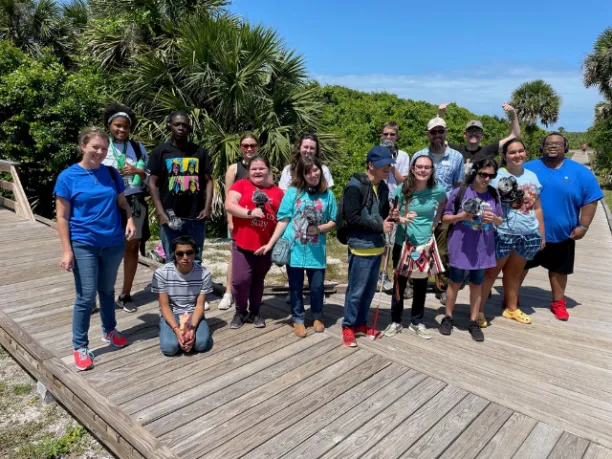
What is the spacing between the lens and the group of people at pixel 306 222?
3184 mm

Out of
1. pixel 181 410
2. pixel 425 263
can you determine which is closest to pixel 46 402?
pixel 181 410

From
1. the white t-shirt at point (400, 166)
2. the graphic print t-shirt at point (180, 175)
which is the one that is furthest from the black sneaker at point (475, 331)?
the graphic print t-shirt at point (180, 175)

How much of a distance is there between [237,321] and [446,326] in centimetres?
186

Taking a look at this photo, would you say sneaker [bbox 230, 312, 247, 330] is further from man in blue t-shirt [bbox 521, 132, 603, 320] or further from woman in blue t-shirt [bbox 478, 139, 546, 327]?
man in blue t-shirt [bbox 521, 132, 603, 320]

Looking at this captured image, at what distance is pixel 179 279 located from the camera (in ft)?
11.5

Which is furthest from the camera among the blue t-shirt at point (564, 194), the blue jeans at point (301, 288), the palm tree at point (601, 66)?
the palm tree at point (601, 66)

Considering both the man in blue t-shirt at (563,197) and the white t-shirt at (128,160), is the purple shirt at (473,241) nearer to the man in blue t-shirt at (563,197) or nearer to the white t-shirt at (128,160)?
the man in blue t-shirt at (563,197)

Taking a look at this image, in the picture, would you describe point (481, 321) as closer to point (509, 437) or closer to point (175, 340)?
point (509, 437)

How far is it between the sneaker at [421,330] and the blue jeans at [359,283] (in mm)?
556

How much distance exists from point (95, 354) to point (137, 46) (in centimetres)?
852

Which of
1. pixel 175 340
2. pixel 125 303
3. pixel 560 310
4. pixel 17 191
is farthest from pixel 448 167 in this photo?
pixel 17 191

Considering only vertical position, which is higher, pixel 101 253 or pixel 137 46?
pixel 137 46

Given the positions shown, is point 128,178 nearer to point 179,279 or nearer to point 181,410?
point 179,279

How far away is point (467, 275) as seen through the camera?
153 inches
